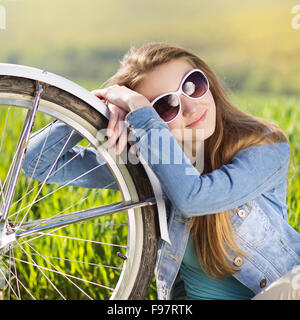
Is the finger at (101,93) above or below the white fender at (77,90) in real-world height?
above

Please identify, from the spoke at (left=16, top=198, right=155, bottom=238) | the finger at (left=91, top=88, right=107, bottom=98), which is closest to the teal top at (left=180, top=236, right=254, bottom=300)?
the spoke at (left=16, top=198, right=155, bottom=238)

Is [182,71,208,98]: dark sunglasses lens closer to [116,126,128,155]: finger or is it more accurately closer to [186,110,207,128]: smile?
[186,110,207,128]: smile

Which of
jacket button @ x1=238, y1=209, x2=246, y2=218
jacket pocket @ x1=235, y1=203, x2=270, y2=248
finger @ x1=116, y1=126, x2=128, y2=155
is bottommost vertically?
jacket pocket @ x1=235, y1=203, x2=270, y2=248

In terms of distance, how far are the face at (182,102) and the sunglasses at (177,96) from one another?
0.6 inches

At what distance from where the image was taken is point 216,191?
1650mm

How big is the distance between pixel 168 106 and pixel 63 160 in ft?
1.55

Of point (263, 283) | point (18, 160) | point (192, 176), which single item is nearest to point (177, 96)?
point (192, 176)

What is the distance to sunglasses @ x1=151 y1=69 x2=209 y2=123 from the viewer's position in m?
1.79

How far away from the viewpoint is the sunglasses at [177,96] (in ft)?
5.87

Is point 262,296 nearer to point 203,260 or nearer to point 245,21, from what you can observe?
point 203,260

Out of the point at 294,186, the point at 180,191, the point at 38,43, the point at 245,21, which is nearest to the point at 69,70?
the point at 38,43

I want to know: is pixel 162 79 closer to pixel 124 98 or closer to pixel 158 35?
pixel 124 98

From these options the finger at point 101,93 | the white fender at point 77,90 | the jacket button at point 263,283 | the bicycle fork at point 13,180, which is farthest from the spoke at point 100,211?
the jacket button at point 263,283

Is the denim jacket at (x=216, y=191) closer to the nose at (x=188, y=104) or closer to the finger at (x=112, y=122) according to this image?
the finger at (x=112, y=122)
